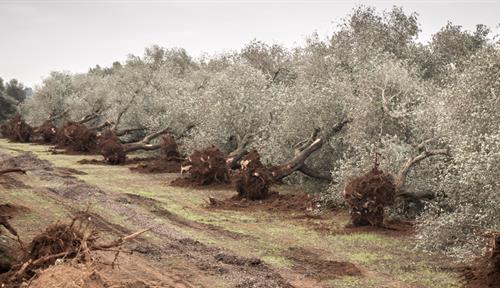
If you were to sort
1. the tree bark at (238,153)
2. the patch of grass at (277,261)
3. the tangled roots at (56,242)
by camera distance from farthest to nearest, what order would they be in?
the tree bark at (238,153) → the patch of grass at (277,261) → the tangled roots at (56,242)

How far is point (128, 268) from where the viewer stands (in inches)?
445

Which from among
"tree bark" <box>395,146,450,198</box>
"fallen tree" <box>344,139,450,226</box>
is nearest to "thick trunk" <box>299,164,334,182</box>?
"tree bark" <box>395,146,450,198</box>

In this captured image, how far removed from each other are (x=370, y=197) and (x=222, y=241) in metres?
4.84

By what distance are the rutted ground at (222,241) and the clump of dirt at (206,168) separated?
1223mm

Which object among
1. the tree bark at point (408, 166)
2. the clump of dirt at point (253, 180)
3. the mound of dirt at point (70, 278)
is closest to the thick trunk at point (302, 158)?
the clump of dirt at point (253, 180)

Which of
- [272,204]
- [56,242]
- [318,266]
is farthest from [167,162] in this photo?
[56,242]

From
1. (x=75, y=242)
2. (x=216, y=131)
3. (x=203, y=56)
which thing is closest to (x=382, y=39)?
(x=216, y=131)

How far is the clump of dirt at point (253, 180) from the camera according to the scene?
67.7 ft

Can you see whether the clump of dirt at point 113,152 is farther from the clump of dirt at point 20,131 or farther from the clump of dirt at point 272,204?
the clump of dirt at point 20,131

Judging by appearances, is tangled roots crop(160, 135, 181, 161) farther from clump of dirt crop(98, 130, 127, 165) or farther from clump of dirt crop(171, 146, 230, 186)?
clump of dirt crop(171, 146, 230, 186)

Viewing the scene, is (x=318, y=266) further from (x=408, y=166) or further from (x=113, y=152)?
(x=113, y=152)

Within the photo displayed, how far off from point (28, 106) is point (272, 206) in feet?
143

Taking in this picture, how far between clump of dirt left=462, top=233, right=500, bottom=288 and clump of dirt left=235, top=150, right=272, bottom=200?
11009 mm

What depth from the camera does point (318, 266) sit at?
40.2ft
